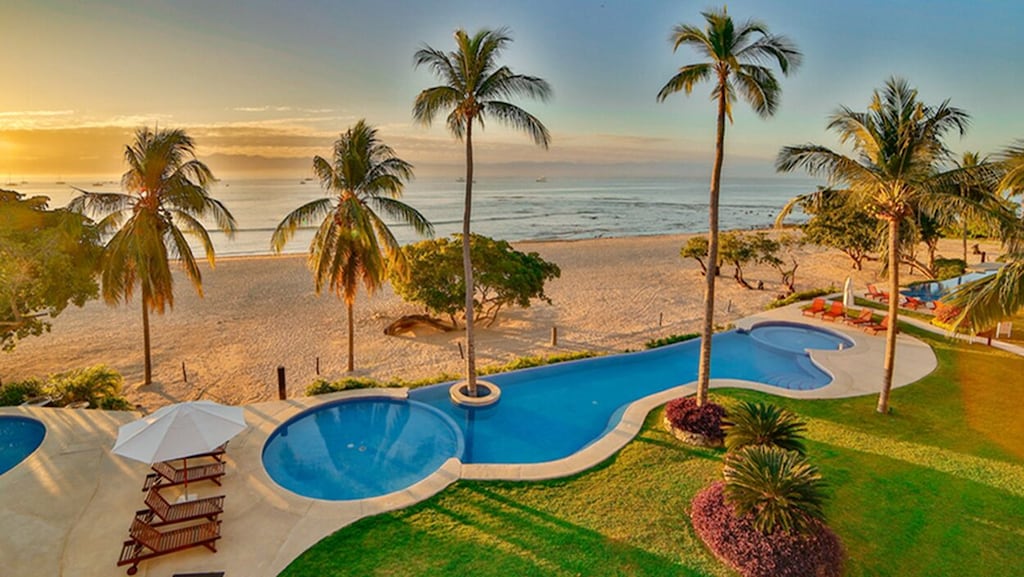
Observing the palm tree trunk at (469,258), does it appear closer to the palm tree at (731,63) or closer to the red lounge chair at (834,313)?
the palm tree at (731,63)

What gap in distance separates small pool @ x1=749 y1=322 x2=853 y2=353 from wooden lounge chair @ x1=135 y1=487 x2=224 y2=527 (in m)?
16.5

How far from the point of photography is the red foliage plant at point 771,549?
6.33m

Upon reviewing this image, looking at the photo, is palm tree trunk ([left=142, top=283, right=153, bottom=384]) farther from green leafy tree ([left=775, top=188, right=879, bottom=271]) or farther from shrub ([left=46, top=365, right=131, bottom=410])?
green leafy tree ([left=775, top=188, right=879, bottom=271])

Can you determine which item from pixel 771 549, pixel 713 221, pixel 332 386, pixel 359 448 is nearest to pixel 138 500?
pixel 359 448

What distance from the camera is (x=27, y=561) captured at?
678 centimetres

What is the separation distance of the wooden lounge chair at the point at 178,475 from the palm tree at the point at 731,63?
1023 centimetres

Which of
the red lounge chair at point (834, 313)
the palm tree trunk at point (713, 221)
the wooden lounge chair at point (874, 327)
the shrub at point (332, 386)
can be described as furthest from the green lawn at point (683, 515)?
the red lounge chair at point (834, 313)

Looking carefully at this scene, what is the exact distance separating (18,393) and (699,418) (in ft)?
53.8

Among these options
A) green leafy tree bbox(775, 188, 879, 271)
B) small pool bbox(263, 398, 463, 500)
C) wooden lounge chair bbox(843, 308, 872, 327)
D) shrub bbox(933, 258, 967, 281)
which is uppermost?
green leafy tree bbox(775, 188, 879, 271)

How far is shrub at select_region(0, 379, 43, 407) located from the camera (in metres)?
12.1

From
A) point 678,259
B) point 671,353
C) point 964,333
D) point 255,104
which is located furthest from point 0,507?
point 678,259

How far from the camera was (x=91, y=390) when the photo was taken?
12.8 m

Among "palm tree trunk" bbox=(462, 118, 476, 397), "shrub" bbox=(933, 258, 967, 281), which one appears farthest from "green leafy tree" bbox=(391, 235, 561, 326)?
"shrub" bbox=(933, 258, 967, 281)

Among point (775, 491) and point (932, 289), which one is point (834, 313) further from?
point (775, 491)
